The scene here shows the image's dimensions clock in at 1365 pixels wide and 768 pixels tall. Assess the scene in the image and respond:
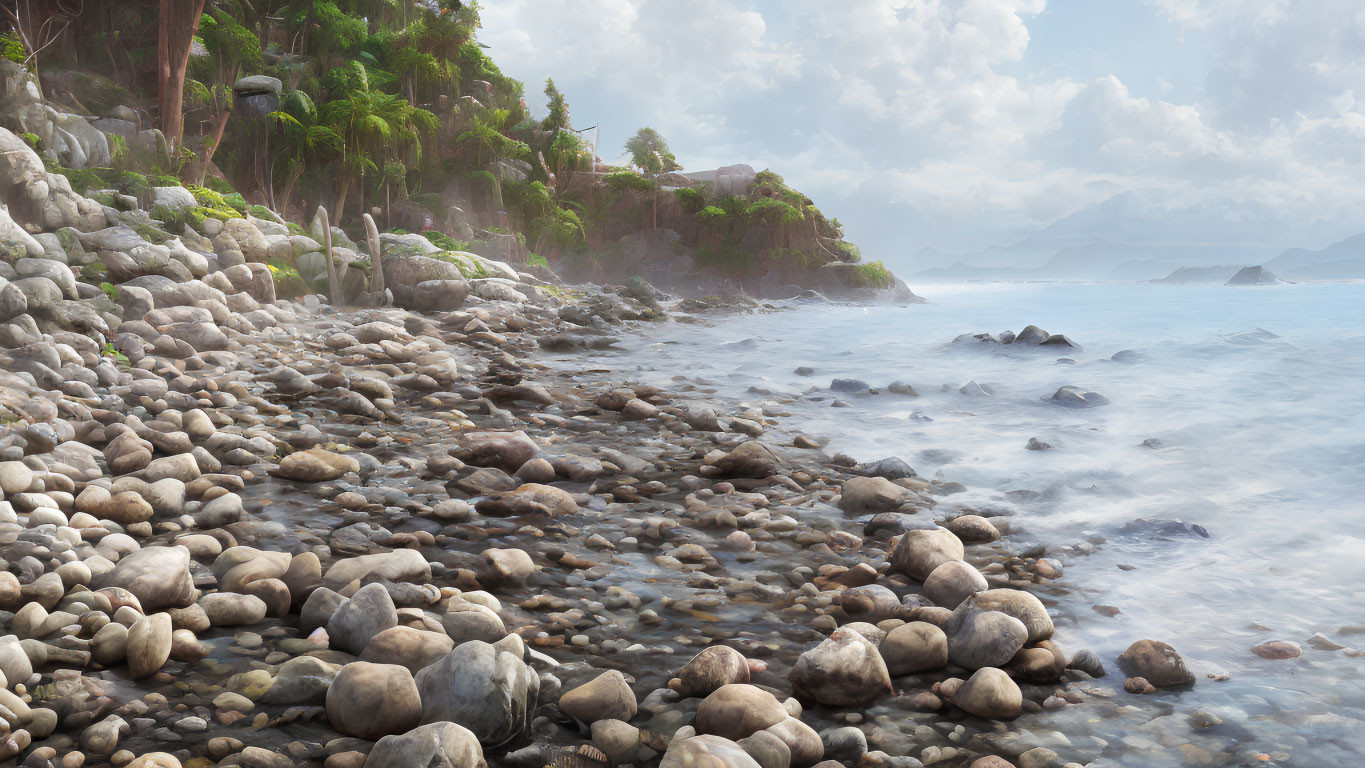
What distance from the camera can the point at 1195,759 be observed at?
216cm

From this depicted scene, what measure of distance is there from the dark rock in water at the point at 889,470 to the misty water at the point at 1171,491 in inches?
10.5

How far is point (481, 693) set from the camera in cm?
211

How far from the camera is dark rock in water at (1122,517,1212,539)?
426 cm

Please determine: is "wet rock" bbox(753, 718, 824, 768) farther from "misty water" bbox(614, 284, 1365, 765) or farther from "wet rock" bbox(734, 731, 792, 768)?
"misty water" bbox(614, 284, 1365, 765)

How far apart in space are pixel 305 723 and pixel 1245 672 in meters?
3.23

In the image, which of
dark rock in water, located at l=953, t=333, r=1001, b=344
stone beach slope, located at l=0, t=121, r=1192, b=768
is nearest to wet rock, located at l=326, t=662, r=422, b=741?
stone beach slope, located at l=0, t=121, r=1192, b=768

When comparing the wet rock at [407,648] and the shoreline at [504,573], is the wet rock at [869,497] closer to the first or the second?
the shoreline at [504,573]

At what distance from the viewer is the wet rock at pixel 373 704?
6.84 ft

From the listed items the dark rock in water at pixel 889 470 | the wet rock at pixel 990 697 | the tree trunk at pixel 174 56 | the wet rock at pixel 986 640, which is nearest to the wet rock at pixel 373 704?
the wet rock at pixel 990 697

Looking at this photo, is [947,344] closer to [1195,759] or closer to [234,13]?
[1195,759]

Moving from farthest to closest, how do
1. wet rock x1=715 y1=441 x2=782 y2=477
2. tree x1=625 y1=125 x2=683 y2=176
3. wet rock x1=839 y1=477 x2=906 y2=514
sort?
1. tree x1=625 y1=125 x2=683 y2=176
2. wet rock x1=715 y1=441 x2=782 y2=477
3. wet rock x1=839 y1=477 x2=906 y2=514

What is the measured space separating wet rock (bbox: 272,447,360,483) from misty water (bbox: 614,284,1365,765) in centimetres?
371

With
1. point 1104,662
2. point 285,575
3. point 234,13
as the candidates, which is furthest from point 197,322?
point 234,13

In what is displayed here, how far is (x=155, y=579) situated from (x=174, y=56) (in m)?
18.9
